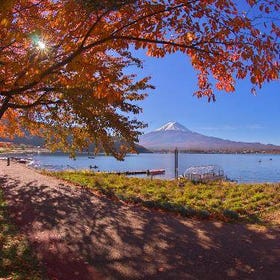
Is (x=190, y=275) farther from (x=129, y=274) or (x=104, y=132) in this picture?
(x=104, y=132)

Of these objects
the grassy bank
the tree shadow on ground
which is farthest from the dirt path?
the grassy bank

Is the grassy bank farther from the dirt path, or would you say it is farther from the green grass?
the green grass

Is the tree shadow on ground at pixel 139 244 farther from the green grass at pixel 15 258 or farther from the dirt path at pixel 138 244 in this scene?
the green grass at pixel 15 258

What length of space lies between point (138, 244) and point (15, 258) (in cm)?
284

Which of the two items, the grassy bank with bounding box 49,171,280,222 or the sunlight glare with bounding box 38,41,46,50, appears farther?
the grassy bank with bounding box 49,171,280,222

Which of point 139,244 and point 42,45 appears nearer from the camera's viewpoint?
point 42,45

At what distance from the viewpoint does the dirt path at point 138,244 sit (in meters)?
8.07

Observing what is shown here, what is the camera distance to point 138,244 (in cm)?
982

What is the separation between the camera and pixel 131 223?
1213cm

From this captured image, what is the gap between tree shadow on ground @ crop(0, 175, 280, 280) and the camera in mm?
8086

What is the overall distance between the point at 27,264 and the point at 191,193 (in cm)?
1293

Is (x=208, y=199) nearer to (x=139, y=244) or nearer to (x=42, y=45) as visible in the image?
(x=139, y=244)

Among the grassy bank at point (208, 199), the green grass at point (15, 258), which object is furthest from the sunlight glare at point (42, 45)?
the grassy bank at point (208, 199)

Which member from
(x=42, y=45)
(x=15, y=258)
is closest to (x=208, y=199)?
(x=15, y=258)
